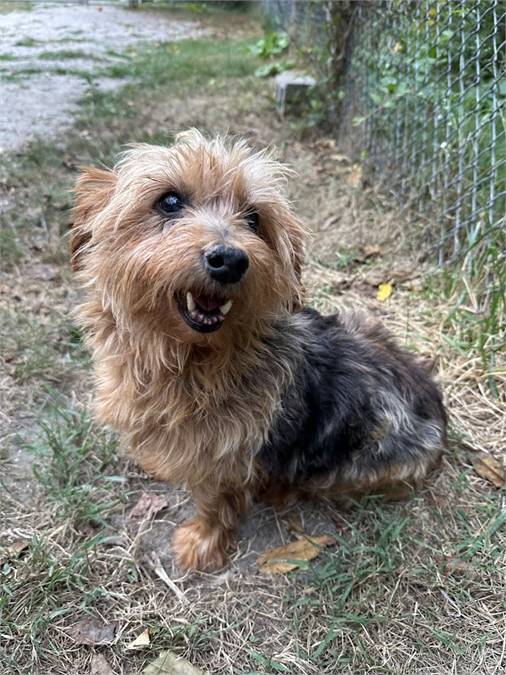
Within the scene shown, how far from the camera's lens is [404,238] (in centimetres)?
438

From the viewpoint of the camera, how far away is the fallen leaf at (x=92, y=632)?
2.17 meters

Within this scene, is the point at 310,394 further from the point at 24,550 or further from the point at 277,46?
the point at 277,46

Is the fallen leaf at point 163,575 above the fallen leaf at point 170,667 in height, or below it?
above

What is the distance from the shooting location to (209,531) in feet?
8.29

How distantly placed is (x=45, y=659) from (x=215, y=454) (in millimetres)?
1009


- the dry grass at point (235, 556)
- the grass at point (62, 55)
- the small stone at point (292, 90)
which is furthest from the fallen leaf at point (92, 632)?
the small stone at point (292, 90)

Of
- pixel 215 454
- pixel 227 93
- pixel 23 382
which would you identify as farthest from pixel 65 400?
pixel 227 93

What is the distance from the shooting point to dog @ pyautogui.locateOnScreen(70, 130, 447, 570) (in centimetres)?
190

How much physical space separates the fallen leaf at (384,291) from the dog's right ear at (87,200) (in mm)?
2445

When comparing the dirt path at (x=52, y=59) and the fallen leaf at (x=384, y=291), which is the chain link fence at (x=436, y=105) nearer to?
the fallen leaf at (x=384, y=291)

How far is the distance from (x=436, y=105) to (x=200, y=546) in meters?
3.53

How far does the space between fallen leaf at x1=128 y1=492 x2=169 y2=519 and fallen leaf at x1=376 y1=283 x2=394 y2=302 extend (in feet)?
7.27

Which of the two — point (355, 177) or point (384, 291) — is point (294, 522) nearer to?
point (384, 291)

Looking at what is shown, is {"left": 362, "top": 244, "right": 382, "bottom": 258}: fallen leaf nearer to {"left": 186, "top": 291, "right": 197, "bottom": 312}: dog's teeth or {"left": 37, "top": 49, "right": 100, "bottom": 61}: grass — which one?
{"left": 37, "top": 49, "right": 100, "bottom": 61}: grass
